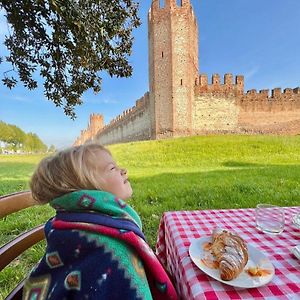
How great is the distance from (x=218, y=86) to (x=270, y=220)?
66.2ft

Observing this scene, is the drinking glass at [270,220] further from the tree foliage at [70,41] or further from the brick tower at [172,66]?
the brick tower at [172,66]

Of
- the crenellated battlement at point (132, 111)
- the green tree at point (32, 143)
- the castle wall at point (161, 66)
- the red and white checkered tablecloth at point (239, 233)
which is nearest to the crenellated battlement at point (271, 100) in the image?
the castle wall at point (161, 66)

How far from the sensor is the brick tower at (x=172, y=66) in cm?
1850

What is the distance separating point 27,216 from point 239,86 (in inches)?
782

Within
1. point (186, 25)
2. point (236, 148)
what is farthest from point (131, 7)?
point (186, 25)

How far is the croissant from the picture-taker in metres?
0.75

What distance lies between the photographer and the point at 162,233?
1.51 m

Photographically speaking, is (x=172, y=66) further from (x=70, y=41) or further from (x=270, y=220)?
(x=270, y=220)

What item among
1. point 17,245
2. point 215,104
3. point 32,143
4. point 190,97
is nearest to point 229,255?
point 17,245

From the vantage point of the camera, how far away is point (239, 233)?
3.87 ft

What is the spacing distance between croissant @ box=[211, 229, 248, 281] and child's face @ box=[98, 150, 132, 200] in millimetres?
398

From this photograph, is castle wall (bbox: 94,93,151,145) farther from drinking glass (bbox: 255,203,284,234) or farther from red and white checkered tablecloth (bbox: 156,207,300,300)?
drinking glass (bbox: 255,203,284,234)

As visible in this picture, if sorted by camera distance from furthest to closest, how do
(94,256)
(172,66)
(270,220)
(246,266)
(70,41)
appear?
(172,66), (70,41), (270,220), (246,266), (94,256)

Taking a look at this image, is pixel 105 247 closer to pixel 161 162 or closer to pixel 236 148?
pixel 161 162
